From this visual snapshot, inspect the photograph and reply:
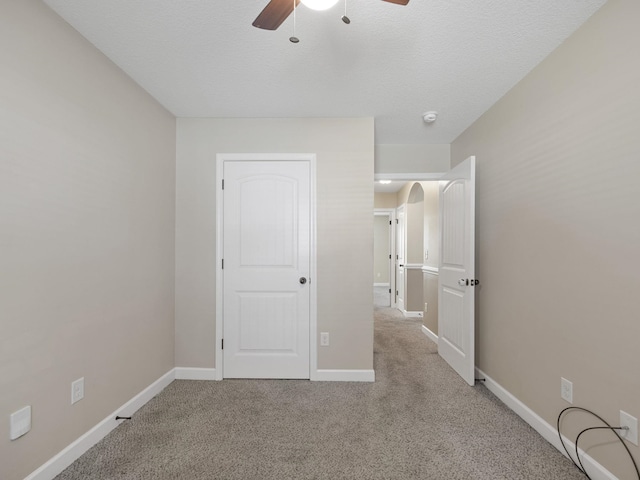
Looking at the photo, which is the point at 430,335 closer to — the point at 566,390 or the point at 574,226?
the point at 566,390

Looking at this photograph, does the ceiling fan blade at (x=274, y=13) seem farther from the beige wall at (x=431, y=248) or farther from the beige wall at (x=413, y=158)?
the beige wall at (x=431, y=248)

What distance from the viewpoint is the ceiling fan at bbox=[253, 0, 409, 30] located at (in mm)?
1223

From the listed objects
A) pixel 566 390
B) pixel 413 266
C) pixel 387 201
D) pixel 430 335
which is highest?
pixel 387 201

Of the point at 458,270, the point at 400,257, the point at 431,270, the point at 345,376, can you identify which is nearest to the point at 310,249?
the point at 345,376

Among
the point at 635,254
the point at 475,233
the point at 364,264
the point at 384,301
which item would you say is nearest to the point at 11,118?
the point at 364,264

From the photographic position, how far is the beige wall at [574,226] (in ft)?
4.92

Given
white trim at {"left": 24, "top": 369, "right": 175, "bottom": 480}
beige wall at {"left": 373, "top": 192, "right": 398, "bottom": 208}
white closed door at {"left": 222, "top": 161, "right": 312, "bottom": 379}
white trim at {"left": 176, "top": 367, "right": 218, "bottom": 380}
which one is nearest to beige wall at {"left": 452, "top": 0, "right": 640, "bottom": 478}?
white closed door at {"left": 222, "top": 161, "right": 312, "bottom": 379}

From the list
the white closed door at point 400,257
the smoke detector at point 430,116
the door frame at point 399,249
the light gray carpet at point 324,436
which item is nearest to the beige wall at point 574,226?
Answer: the light gray carpet at point 324,436

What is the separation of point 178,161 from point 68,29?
1.29 metres

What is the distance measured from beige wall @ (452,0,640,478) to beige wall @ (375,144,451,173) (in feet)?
3.30

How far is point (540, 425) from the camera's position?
6.79 feet

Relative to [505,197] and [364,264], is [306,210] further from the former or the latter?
[505,197]

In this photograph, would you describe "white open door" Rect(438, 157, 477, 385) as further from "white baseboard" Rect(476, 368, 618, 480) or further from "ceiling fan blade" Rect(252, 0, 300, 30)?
"ceiling fan blade" Rect(252, 0, 300, 30)

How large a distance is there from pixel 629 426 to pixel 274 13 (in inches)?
94.1
